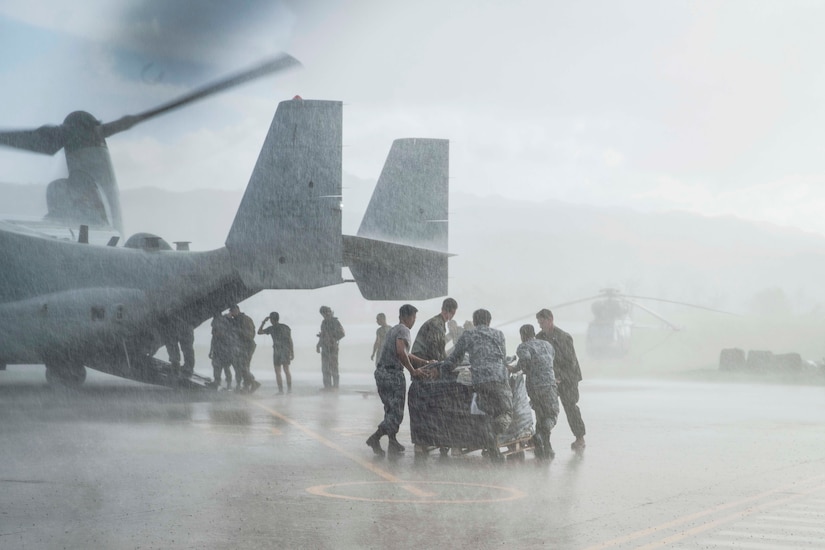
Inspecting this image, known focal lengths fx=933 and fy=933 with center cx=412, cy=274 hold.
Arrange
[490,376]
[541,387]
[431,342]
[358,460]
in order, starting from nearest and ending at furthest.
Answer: [490,376]
[358,460]
[541,387]
[431,342]

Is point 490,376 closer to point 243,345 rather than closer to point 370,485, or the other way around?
point 370,485

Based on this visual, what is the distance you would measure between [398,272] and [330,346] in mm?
2385

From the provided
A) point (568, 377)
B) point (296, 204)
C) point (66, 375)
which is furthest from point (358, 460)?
point (66, 375)

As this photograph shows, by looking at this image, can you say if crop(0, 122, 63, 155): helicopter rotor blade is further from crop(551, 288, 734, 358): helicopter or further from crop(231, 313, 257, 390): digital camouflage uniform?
crop(551, 288, 734, 358): helicopter

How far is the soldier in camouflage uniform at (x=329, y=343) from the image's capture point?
70.0ft

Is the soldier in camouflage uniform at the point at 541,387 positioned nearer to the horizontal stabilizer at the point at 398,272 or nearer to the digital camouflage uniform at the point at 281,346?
the horizontal stabilizer at the point at 398,272

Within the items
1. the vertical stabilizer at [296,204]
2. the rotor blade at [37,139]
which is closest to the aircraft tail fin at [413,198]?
the vertical stabilizer at [296,204]

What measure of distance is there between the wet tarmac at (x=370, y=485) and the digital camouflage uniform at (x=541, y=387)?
34cm

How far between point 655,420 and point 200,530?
1070cm

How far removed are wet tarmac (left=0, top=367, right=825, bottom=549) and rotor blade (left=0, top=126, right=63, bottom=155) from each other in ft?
29.6

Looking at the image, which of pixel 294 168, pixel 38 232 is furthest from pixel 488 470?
pixel 38 232

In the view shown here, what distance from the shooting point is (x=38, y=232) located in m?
21.0

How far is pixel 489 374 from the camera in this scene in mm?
10281

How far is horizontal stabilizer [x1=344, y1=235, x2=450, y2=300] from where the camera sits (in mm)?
21109
